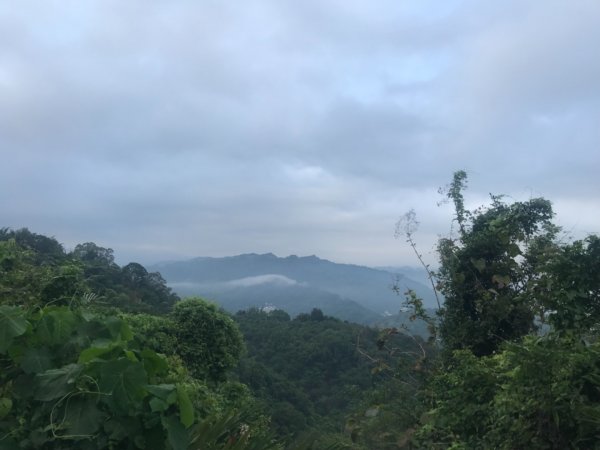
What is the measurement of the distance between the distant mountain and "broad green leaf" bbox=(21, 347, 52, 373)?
3292 inches

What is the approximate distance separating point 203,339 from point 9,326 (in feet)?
40.7

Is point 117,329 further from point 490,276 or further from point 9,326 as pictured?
point 490,276

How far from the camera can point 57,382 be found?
182cm

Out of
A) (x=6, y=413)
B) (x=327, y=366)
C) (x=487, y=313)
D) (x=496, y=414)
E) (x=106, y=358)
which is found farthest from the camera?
(x=327, y=366)

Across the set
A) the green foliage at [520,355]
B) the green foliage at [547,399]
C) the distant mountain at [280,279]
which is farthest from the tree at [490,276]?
the distant mountain at [280,279]

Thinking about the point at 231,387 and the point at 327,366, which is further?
the point at 327,366

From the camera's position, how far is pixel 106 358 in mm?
1896

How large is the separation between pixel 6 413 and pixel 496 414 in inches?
136

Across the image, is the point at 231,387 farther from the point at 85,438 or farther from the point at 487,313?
the point at 85,438

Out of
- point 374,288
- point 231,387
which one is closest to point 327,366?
point 231,387

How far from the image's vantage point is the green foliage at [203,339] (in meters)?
13.7

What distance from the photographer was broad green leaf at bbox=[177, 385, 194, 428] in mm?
1861

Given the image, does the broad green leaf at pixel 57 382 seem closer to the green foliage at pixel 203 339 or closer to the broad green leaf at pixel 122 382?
the broad green leaf at pixel 122 382

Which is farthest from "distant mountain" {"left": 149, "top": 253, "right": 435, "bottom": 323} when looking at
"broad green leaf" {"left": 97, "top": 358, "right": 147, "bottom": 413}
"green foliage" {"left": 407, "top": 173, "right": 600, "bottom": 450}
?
"broad green leaf" {"left": 97, "top": 358, "right": 147, "bottom": 413}
